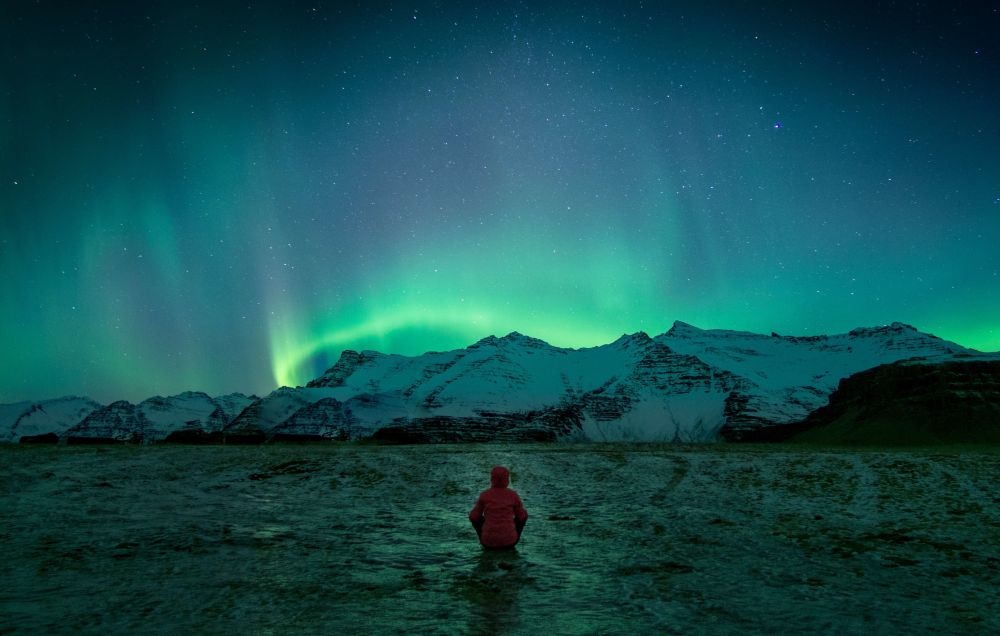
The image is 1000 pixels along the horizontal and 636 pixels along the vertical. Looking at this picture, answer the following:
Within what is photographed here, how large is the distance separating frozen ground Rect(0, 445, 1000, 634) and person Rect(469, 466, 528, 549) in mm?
413

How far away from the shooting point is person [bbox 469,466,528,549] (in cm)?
1127

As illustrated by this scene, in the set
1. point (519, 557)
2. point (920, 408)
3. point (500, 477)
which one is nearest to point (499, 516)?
point (500, 477)

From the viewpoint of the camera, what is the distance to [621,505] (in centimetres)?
1795

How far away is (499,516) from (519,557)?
0.89m

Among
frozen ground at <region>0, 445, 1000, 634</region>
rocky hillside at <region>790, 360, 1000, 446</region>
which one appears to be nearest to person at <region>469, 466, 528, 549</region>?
frozen ground at <region>0, 445, 1000, 634</region>

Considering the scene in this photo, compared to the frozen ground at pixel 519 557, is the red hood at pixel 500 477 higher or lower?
higher

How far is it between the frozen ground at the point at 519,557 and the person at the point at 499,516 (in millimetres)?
413

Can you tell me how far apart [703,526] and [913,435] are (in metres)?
93.8

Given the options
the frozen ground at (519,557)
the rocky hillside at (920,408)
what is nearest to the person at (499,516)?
the frozen ground at (519,557)

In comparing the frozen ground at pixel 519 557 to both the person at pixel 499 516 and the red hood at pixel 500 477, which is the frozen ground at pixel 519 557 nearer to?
the person at pixel 499 516

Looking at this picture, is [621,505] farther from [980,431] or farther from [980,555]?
[980,431]

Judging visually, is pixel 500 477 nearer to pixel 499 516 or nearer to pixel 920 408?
pixel 499 516

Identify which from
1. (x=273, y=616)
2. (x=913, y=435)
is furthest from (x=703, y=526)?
(x=913, y=435)

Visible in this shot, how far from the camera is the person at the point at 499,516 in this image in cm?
1127
